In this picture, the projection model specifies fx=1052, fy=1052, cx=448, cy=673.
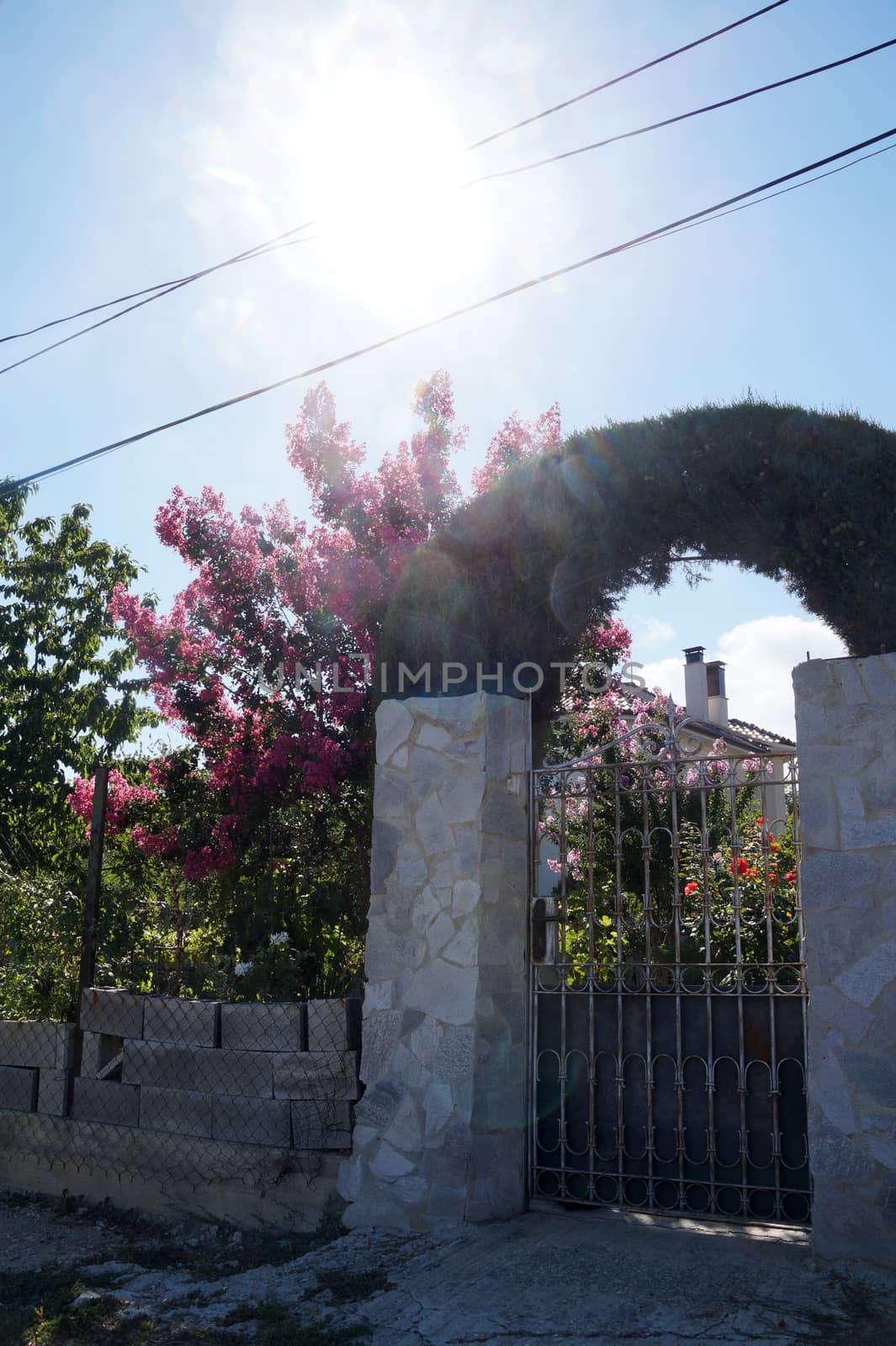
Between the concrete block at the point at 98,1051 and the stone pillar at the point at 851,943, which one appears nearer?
the stone pillar at the point at 851,943

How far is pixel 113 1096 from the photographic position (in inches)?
218

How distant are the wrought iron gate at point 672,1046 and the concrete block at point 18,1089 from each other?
9.85 ft

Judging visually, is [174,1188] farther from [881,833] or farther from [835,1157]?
[881,833]

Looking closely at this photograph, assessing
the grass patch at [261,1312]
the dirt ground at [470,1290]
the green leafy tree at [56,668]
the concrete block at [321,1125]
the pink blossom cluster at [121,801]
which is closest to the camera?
the dirt ground at [470,1290]

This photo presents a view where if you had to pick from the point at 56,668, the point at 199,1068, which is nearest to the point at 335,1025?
the point at 199,1068

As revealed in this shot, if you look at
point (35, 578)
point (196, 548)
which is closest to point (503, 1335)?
point (196, 548)

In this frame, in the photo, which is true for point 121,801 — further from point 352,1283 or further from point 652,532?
point 652,532

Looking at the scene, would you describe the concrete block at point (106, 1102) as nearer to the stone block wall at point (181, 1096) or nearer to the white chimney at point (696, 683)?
the stone block wall at point (181, 1096)

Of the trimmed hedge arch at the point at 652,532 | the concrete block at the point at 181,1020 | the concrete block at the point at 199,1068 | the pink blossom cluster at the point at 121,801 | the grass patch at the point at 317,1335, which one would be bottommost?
the grass patch at the point at 317,1335

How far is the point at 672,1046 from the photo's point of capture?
171 inches

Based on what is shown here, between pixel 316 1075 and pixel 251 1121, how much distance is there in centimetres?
43

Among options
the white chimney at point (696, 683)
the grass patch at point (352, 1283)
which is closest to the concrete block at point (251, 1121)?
the grass patch at point (352, 1283)

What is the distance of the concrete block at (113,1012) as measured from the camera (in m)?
5.52

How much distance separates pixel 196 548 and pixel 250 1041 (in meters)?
2.83
